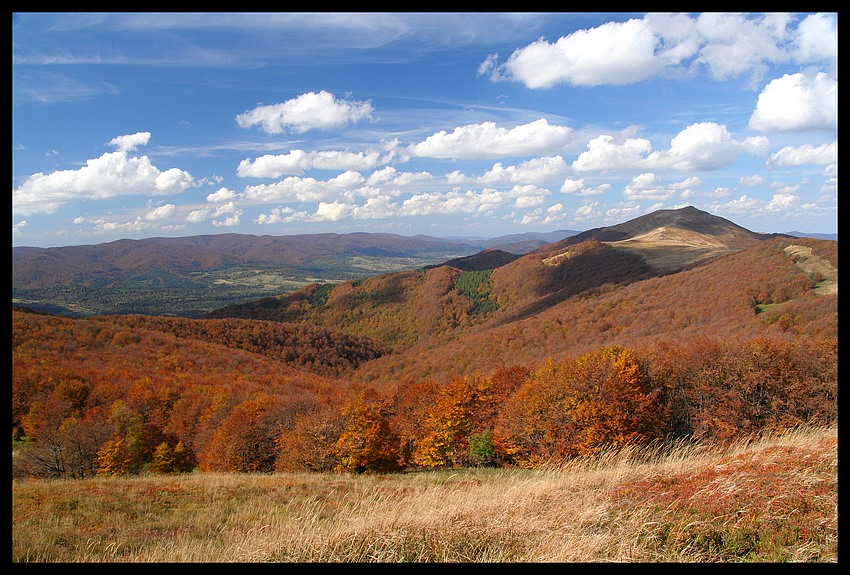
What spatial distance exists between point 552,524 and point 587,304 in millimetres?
98398

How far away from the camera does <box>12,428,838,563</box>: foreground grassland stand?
4363mm

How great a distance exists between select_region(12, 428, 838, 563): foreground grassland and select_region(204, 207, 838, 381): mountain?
73.8ft

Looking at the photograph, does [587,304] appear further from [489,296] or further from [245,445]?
[489,296]

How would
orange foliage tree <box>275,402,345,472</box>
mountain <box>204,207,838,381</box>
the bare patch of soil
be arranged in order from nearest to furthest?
orange foliage tree <box>275,402,345,472</box>
the bare patch of soil
mountain <box>204,207,838,381</box>

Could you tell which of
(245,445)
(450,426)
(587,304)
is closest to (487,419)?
(450,426)

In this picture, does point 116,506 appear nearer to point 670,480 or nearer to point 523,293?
point 670,480

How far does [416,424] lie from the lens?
39.3 metres

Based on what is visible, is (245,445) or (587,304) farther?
(587,304)

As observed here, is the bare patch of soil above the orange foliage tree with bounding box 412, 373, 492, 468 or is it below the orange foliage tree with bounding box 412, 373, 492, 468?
above

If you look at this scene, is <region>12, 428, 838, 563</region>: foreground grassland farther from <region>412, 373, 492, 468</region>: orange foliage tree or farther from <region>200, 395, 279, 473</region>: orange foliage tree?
<region>412, 373, 492, 468</region>: orange foliage tree

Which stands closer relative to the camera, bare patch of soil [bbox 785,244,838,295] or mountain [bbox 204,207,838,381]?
bare patch of soil [bbox 785,244,838,295]

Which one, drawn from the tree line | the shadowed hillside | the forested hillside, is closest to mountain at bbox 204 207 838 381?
the shadowed hillside

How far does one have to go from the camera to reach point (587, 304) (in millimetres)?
96375

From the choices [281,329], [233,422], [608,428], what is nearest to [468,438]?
[608,428]
